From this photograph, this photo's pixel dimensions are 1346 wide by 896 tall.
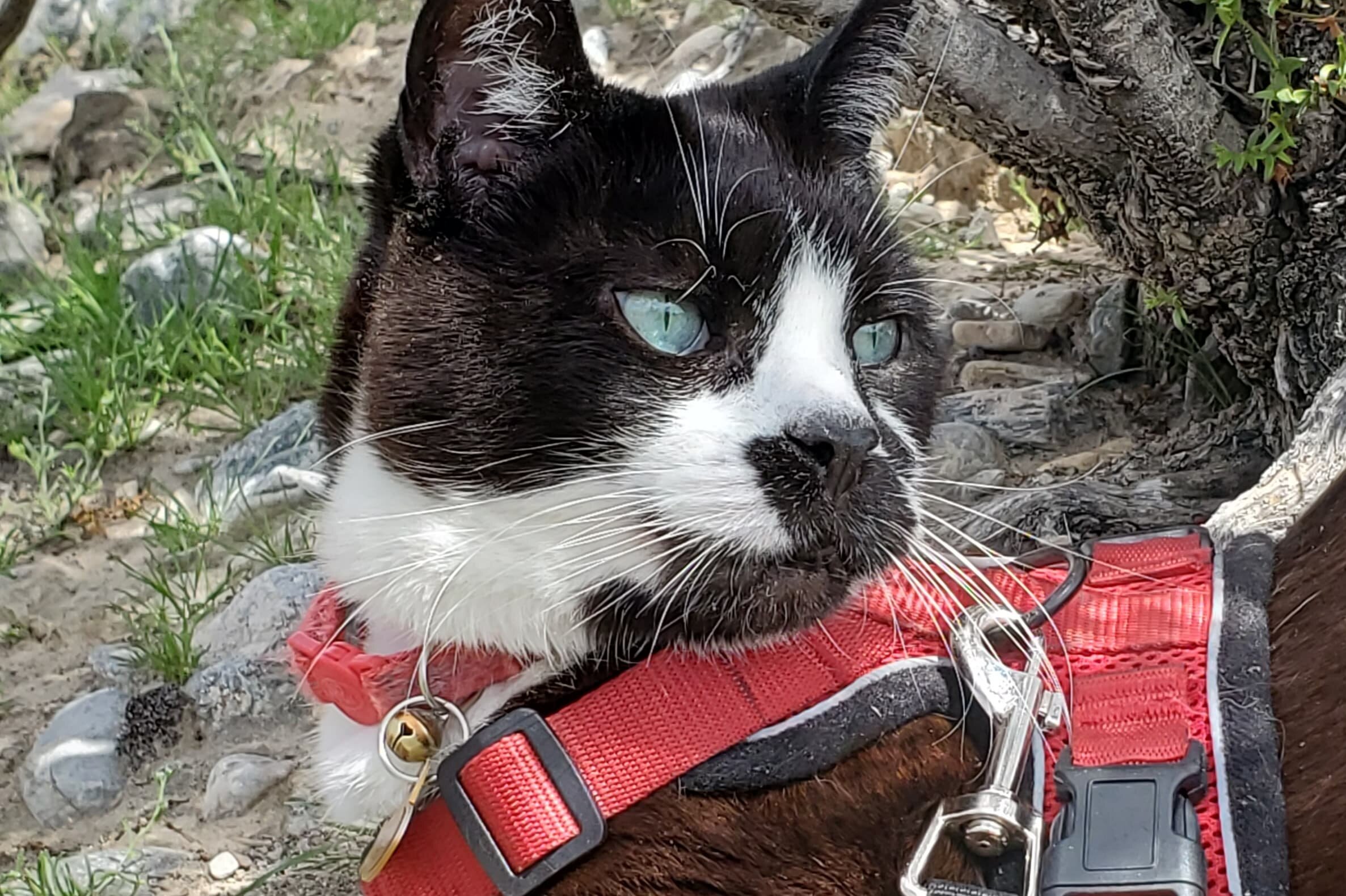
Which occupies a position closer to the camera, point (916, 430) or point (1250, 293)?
point (916, 430)

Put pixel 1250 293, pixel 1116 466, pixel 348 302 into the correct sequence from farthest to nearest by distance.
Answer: pixel 1116 466 < pixel 1250 293 < pixel 348 302

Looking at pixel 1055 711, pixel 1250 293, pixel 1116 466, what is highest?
pixel 1055 711

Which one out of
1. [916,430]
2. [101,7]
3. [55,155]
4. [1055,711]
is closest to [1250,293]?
[916,430]

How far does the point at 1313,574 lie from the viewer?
1.13 metres

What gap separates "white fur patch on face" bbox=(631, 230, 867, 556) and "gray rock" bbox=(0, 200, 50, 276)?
260 centimetres

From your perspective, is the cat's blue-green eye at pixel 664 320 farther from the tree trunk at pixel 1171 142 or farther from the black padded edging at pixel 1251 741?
the tree trunk at pixel 1171 142

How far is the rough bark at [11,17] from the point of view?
1.45 m

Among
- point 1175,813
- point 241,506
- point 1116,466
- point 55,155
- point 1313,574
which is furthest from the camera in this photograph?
point 55,155

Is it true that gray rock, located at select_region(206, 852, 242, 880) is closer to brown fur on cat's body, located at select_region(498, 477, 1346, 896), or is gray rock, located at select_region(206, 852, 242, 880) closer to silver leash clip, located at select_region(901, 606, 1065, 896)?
brown fur on cat's body, located at select_region(498, 477, 1346, 896)

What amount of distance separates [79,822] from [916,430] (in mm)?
1341

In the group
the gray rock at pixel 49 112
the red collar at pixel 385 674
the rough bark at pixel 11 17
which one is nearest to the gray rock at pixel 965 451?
the red collar at pixel 385 674

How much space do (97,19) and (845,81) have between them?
374 centimetres

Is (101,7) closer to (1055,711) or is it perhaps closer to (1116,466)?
(1116,466)

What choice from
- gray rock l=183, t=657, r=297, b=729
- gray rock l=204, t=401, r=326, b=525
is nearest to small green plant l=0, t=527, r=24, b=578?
gray rock l=204, t=401, r=326, b=525
